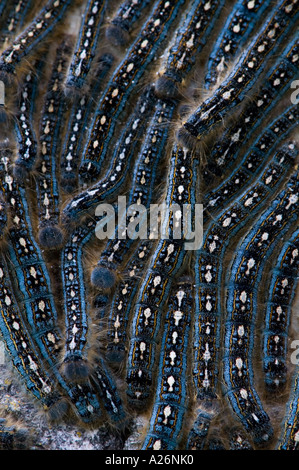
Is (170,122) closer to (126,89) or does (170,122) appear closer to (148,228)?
(126,89)

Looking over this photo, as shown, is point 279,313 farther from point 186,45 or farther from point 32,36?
point 32,36

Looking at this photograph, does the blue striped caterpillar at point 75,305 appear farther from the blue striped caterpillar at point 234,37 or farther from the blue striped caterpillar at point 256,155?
the blue striped caterpillar at point 234,37

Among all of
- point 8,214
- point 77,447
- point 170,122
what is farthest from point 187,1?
point 77,447

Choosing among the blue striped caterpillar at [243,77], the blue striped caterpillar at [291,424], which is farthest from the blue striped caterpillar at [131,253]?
the blue striped caterpillar at [291,424]

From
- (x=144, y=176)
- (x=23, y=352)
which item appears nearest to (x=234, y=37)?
(x=144, y=176)

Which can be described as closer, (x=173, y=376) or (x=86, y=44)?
(x=173, y=376)
